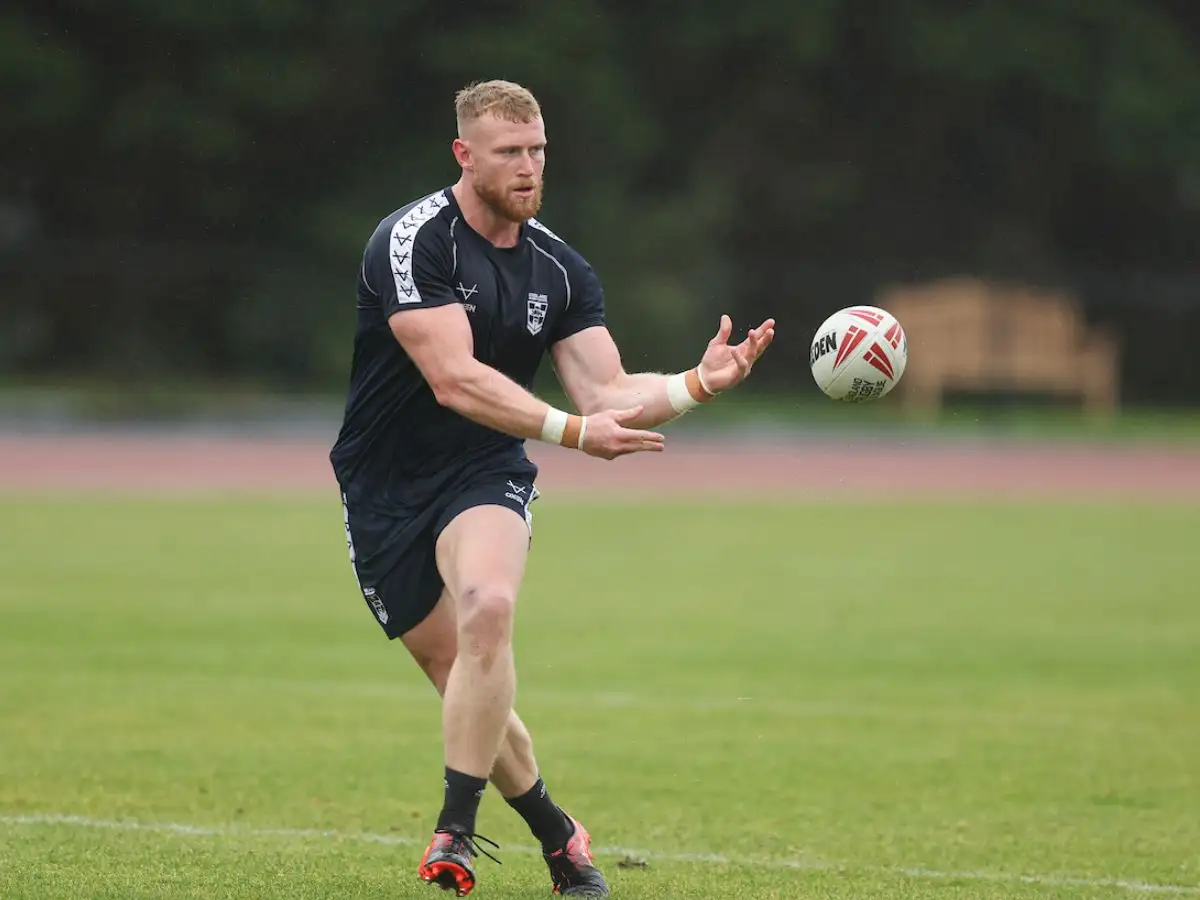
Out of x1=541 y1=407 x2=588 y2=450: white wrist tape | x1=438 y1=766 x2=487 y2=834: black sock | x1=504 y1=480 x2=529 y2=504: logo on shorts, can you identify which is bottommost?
x1=438 y1=766 x2=487 y2=834: black sock

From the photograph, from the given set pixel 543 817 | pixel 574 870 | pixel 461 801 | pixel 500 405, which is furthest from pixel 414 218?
pixel 574 870

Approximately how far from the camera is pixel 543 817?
6.60m

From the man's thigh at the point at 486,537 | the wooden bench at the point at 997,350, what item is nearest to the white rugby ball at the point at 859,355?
the man's thigh at the point at 486,537

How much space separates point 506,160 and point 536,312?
57 centimetres

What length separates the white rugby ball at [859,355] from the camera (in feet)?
23.1

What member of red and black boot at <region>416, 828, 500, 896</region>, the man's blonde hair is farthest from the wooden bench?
red and black boot at <region>416, 828, 500, 896</region>

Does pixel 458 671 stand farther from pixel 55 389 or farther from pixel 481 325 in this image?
pixel 55 389

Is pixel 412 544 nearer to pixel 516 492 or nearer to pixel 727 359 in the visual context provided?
pixel 516 492

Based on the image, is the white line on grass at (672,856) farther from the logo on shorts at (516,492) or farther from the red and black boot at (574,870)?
the logo on shorts at (516,492)

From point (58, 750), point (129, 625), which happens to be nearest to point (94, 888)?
point (58, 750)

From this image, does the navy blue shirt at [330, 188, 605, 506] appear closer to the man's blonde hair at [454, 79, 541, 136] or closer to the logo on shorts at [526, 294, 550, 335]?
the logo on shorts at [526, 294, 550, 335]

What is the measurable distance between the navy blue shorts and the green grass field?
3.02 feet

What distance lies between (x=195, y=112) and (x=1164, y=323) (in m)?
20.2

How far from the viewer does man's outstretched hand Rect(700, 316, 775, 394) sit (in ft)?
22.0
